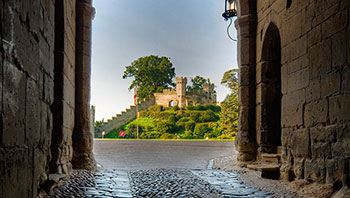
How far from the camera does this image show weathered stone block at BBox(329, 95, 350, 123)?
13.2ft

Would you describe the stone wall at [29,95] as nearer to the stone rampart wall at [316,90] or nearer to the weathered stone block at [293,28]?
the stone rampart wall at [316,90]

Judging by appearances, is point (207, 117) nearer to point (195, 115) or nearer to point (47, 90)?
point (195, 115)

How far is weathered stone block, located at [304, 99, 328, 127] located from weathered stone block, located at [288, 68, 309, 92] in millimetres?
369

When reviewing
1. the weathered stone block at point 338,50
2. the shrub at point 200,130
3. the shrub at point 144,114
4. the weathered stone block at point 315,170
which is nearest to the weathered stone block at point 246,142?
the weathered stone block at point 315,170

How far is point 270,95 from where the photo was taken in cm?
769

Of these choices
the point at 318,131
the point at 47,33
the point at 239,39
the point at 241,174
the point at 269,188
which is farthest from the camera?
the point at 239,39

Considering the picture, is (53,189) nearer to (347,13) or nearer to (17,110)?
(17,110)

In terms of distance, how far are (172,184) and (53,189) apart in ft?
6.03

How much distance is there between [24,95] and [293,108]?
4.26m

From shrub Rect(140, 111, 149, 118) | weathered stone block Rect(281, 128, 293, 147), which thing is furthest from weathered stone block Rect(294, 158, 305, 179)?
shrub Rect(140, 111, 149, 118)

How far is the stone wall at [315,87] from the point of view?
4.15 metres

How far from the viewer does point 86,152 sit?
23.5ft

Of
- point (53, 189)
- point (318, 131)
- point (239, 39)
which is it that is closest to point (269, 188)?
point (318, 131)

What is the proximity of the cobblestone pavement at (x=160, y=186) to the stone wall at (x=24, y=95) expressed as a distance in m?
0.90
